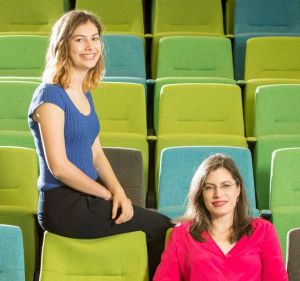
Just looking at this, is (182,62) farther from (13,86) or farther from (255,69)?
(13,86)

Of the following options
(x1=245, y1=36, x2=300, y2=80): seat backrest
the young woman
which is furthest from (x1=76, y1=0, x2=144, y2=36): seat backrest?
the young woman

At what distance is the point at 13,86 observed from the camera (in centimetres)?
149

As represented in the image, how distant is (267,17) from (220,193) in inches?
43.9

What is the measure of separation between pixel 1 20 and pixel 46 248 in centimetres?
110

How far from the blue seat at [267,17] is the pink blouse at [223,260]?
1054 mm

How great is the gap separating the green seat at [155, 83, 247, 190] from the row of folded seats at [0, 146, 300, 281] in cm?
18

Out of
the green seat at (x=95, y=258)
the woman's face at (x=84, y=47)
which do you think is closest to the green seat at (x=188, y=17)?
the woman's face at (x=84, y=47)

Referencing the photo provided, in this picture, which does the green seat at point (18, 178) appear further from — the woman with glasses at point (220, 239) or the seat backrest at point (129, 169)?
the woman with glasses at point (220, 239)

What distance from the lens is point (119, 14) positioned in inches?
78.7

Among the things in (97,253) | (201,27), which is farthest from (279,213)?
(201,27)

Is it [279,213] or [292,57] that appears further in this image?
[292,57]

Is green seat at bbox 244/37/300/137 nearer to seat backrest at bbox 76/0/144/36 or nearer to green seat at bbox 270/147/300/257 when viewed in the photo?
seat backrest at bbox 76/0/144/36

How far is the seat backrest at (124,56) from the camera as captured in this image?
5.80 ft

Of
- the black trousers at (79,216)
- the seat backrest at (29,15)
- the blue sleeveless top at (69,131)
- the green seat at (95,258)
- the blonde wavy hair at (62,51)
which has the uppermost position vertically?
the seat backrest at (29,15)
